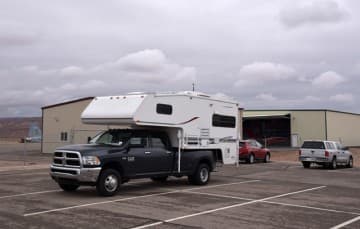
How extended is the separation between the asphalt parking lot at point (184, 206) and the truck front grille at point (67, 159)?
2.72ft

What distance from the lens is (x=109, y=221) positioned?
9.39 meters

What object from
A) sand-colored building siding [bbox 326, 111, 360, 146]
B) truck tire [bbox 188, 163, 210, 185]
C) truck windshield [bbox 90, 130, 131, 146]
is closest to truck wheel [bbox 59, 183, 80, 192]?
truck windshield [bbox 90, 130, 131, 146]

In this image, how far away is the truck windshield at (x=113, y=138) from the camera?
13.9 m

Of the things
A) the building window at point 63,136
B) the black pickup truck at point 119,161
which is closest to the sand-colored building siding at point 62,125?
the building window at point 63,136

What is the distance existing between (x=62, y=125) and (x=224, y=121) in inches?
1019

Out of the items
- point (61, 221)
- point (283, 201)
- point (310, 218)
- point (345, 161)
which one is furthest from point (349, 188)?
point (345, 161)

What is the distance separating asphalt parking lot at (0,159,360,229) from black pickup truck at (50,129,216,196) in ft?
1.45

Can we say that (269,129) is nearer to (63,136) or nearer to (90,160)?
(63,136)

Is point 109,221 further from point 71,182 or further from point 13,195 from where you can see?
point 13,195

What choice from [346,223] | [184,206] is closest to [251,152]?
[184,206]

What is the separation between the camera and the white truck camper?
14078mm

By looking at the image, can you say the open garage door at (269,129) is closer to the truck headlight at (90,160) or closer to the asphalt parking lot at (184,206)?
the asphalt parking lot at (184,206)

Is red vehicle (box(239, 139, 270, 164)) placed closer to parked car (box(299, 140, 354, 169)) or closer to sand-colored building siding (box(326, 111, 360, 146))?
parked car (box(299, 140, 354, 169))

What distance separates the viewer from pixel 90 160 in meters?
12.7
